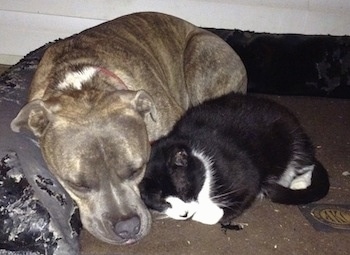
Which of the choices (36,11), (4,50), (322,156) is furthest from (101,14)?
(322,156)

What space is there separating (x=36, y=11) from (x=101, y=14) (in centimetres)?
51

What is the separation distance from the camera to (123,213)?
2.54 m

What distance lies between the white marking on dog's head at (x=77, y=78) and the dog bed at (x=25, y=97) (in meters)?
0.29

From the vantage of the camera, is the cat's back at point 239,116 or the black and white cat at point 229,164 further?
the cat's back at point 239,116

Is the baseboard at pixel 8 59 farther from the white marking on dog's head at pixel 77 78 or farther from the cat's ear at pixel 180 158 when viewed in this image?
the cat's ear at pixel 180 158

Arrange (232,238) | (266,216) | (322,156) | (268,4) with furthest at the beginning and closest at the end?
(268,4) < (322,156) < (266,216) < (232,238)

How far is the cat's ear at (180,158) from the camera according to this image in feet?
8.75

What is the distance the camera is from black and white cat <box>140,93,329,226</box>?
2736mm

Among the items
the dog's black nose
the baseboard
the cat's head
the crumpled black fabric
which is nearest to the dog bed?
the crumpled black fabric

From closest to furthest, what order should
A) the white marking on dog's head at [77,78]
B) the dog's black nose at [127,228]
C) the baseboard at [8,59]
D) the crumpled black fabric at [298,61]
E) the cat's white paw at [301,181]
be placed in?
the dog's black nose at [127,228]
the white marking on dog's head at [77,78]
the cat's white paw at [301,181]
the crumpled black fabric at [298,61]
the baseboard at [8,59]

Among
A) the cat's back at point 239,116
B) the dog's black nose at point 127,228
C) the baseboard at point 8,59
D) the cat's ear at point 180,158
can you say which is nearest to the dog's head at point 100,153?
the dog's black nose at point 127,228

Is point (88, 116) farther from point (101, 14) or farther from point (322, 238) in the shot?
point (101, 14)

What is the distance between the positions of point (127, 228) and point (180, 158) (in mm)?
376

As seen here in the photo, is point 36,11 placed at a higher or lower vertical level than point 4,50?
higher
